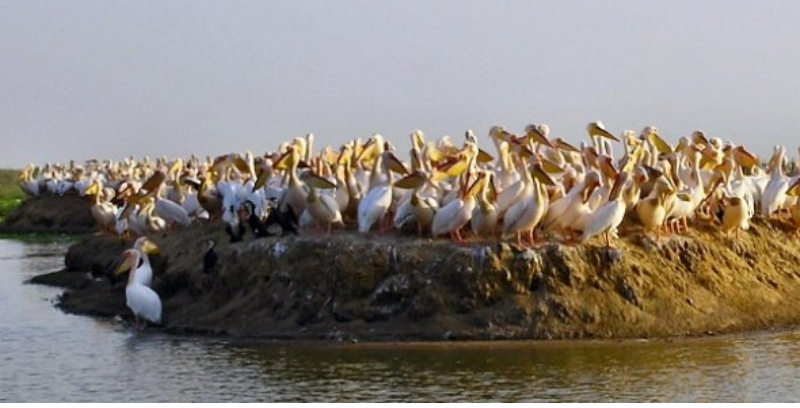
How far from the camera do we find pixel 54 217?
47.7 meters

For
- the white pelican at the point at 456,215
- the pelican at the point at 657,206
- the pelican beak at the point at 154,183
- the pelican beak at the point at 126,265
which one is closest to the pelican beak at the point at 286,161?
the pelican beak at the point at 126,265

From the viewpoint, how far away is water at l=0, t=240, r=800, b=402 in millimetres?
14672

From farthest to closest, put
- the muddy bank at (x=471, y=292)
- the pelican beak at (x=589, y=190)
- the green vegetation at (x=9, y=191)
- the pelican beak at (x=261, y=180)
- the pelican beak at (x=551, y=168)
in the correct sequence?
the green vegetation at (x=9, y=191) < the pelican beak at (x=261, y=180) < the pelican beak at (x=551, y=168) < the pelican beak at (x=589, y=190) < the muddy bank at (x=471, y=292)

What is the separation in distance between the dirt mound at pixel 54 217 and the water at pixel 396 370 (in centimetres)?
2772

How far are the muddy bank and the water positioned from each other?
43 centimetres

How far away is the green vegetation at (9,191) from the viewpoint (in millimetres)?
63688

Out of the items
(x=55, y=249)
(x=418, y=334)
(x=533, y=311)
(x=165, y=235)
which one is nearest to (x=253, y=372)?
(x=418, y=334)

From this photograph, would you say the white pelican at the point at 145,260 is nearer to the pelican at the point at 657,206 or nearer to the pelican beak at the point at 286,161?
the pelican beak at the point at 286,161

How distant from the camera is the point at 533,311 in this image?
17.7 m

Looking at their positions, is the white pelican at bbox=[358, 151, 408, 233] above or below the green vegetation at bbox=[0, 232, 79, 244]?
above

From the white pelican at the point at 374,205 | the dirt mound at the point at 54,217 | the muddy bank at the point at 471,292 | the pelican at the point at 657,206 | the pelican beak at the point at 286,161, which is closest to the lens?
the muddy bank at the point at 471,292

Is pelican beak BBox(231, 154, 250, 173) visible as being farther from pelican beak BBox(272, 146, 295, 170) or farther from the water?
the water

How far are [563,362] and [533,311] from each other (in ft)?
5.16

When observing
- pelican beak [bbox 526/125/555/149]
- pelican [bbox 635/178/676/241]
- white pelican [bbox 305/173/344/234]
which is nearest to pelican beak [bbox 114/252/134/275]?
white pelican [bbox 305/173/344/234]
